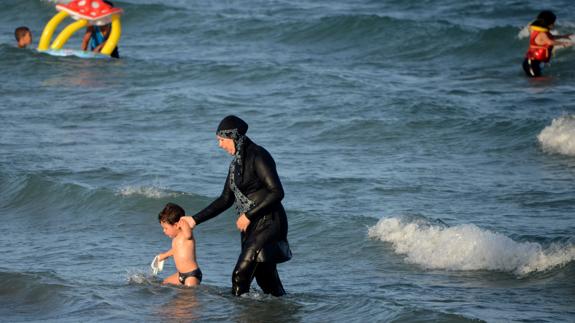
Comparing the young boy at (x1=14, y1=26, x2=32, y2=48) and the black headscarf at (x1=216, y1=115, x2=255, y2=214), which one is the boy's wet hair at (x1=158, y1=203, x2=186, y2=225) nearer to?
the black headscarf at (x1=216, y1=115, x2=255, y2=214)

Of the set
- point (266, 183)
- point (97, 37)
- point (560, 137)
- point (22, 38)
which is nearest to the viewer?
point (266, 183)

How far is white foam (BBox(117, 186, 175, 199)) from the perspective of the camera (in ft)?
45.1

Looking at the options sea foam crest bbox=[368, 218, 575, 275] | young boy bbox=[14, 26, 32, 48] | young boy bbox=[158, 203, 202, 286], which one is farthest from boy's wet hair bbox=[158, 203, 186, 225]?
young boy bbox=[14, 26, 32, 48]

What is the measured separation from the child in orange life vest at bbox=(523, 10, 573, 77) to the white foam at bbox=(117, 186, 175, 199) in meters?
8.65

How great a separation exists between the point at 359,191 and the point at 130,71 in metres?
9.70

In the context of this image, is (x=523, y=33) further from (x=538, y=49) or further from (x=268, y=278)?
(x=268, y=278)

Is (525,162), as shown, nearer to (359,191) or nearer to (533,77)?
(359,191)

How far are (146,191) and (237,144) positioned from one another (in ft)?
18.7

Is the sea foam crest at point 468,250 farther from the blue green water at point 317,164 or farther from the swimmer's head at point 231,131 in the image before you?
the swimmer's head at point 231,131

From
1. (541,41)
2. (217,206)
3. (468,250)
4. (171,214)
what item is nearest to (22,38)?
(541,41)

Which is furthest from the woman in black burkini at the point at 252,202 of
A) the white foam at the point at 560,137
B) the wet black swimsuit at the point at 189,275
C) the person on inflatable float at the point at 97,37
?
the person on inflatable float at the point at 97,37

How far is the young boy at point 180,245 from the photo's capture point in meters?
8.82

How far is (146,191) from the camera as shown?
13914 millimetres

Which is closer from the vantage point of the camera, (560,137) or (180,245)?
(180,245)
